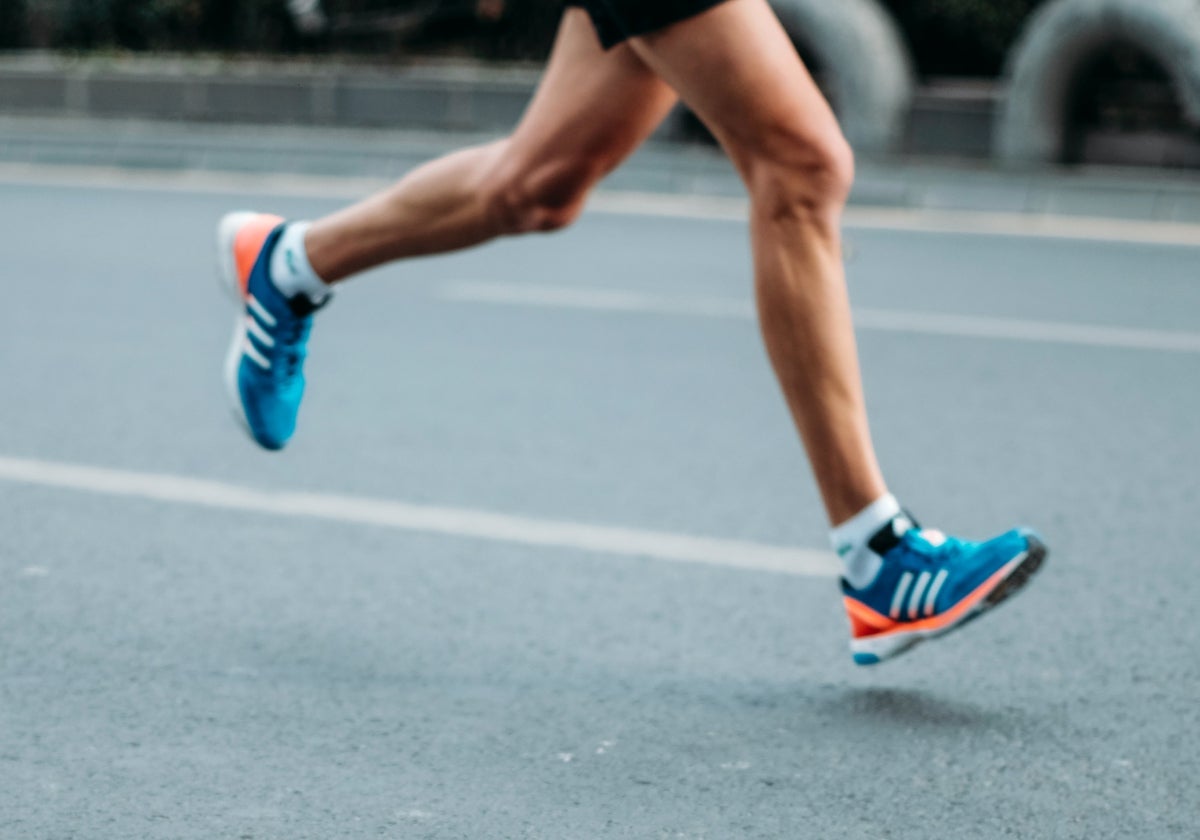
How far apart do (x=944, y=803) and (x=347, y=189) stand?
9781 mm

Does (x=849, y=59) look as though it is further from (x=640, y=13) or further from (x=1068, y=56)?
(x=640, y=13)

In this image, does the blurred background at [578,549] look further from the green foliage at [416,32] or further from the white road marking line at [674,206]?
the green foliage at [416,32]

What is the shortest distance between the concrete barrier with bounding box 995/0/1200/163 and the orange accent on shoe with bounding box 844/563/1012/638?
8576 mm

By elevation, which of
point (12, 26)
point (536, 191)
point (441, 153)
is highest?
point (536, 191)

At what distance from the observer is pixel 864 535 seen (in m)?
2.92

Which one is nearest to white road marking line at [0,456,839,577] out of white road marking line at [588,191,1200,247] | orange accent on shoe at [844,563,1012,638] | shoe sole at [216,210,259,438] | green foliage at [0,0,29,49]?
shoe sole at [216,210,259,438]

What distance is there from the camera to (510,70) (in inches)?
567

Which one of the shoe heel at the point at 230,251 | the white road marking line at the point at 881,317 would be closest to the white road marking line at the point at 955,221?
the white road marking line at the point at 881,317

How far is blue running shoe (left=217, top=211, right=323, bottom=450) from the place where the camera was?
350 centimetres

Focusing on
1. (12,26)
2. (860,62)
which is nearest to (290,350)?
(860,62)

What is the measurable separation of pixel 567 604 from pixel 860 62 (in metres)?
9.26

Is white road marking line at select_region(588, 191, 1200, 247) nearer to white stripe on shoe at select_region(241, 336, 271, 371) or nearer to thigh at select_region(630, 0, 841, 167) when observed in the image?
white stripe on shoe at select_region(241, 336, 271, 371)

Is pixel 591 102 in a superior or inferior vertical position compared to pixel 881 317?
superior

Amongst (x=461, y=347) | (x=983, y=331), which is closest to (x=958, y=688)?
(x=461, y=347)
